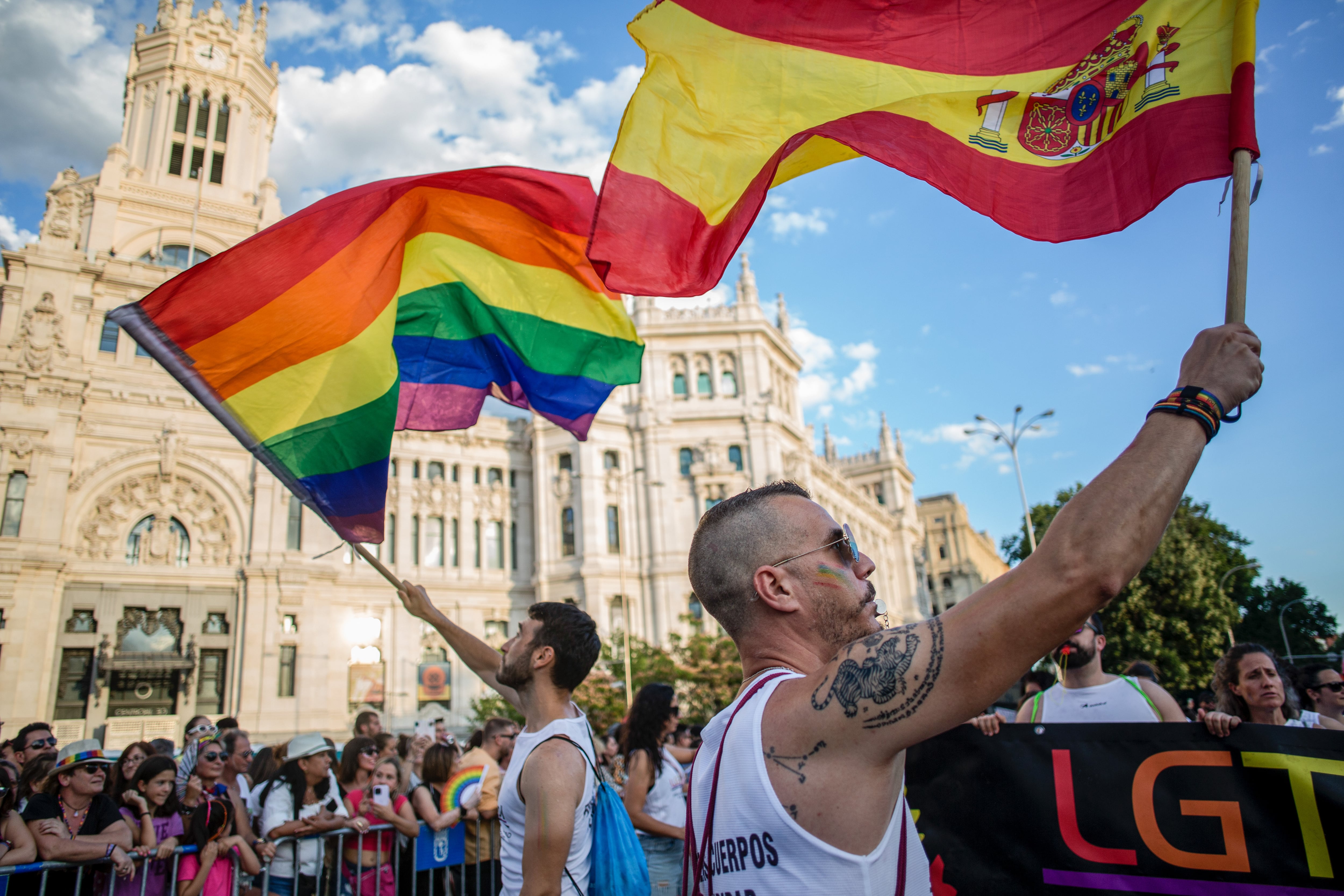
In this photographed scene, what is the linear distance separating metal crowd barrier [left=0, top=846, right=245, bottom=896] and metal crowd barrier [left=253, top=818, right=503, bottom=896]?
45 centimetres

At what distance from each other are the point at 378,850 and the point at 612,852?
3.37m

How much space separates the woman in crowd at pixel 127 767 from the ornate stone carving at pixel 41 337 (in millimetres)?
29040

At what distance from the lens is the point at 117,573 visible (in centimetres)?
3038

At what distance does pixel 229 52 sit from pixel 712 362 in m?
28.8

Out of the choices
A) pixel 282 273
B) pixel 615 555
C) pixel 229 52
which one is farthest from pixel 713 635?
pixel 229 52

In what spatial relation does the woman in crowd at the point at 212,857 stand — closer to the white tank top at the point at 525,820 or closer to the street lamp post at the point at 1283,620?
the white tank top at the point at 525,820

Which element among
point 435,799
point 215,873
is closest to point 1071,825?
point 435,799

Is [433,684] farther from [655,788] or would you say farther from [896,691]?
[896,691]

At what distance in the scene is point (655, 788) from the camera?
5637 mm

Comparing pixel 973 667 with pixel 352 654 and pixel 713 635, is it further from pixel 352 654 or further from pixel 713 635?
pixel 352 654

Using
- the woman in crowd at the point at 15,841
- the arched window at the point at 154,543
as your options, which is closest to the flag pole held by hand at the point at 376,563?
the woman in crowd at the point at 15,841

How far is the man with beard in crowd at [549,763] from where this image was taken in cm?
312

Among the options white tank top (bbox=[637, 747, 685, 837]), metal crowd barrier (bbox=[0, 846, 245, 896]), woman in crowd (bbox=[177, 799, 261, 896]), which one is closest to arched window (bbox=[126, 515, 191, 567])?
metal crowd barrier (bbox=[0, 846, 245, 896])

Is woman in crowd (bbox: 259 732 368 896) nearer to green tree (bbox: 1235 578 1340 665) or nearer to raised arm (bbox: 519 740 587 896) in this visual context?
raised arm (bbox: 519 740 587 896)
